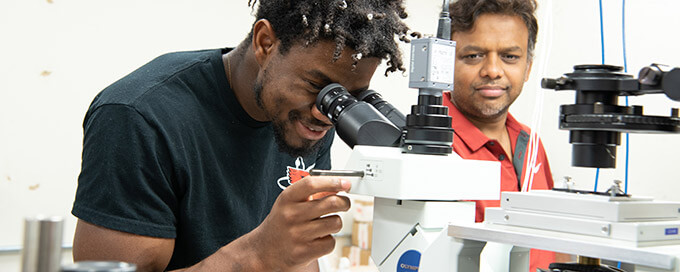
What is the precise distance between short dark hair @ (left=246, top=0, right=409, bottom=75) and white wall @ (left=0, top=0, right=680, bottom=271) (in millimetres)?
1285

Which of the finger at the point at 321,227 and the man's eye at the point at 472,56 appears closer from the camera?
the finger at the point at 321,227

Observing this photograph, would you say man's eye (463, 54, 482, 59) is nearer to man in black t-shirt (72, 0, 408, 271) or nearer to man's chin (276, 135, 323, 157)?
man in black t-shirt (72, 0, 408, 271)

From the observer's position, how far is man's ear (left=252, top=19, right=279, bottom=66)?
1263 mm

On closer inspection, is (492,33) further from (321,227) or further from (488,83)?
(321,227)

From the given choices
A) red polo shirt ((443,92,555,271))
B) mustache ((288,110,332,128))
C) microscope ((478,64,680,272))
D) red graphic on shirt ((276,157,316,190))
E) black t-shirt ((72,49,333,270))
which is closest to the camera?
microscope ((478,64,680,272))

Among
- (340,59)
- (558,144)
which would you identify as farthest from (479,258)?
(558,144)

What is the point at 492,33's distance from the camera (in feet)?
6.21

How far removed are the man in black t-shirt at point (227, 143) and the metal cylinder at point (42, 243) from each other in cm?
55

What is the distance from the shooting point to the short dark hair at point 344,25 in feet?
3.84

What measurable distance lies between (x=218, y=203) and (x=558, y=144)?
2.32 meters

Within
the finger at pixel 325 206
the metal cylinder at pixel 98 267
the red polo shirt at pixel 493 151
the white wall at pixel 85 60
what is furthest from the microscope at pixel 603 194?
the white wall at pixel 85 60

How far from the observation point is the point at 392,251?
952 millimetres

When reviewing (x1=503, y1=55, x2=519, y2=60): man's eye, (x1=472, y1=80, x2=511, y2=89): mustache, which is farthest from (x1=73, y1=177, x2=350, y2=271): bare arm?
(x1=503, y1=55, x2=519, y2=60): man's eye

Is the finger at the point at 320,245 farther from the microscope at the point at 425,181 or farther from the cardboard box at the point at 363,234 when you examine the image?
the cardboard box at the point at 363,234
